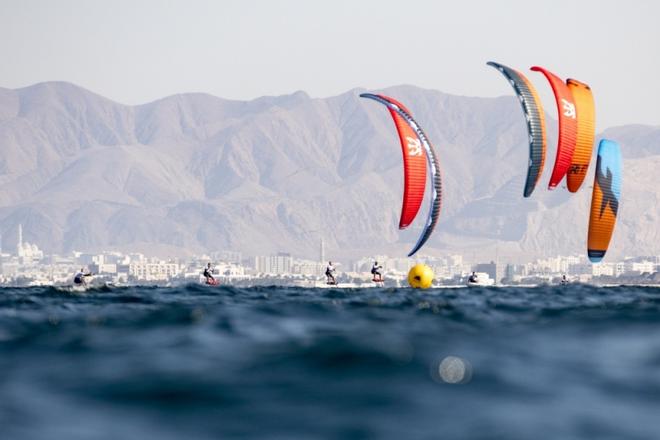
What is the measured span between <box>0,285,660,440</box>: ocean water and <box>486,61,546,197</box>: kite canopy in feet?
135

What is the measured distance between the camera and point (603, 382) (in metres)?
15.9

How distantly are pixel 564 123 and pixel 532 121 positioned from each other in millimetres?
1850

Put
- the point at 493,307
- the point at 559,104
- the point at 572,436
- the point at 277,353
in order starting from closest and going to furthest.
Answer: the point at 572,436 < the point at 277,353 < the point at 493,307 < the point at 559,104

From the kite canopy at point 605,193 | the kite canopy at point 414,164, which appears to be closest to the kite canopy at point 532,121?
the kite canopy at point 605,193

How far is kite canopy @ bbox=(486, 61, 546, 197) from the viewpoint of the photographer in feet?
212

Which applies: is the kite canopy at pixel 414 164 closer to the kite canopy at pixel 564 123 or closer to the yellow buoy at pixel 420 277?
the kite canopy at pixel 564 123

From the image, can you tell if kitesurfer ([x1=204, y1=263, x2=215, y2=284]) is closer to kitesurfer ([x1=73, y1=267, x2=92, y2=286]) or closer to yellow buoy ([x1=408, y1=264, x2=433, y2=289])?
kitesurfer ([x1=73, y1=267, x2=92, y2=286])

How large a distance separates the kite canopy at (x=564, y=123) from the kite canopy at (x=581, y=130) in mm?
317

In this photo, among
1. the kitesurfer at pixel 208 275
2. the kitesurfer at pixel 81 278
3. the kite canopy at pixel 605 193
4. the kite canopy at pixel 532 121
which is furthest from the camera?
the kitesurfer at pixel 208 275

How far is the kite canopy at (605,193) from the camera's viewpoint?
66750 mm

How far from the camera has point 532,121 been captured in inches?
2586

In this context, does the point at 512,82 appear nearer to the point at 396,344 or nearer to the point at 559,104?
the point at 559,104

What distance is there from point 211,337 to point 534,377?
6985mm

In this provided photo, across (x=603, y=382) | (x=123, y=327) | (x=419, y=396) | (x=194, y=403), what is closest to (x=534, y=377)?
(x=603, y=382)
